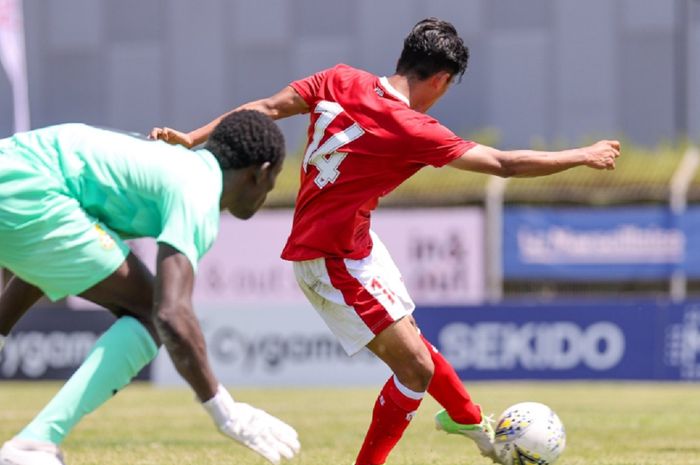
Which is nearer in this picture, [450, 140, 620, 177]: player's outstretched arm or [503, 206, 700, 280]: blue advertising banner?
[450, 140, 620, 177]: player's outstretched arm

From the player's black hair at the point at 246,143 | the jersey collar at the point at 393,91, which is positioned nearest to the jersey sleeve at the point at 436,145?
the jersey collar at the point at 393,91

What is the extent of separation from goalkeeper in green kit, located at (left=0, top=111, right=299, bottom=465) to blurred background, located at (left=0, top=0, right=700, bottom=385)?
12811 mm

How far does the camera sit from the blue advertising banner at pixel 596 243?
2327 cm

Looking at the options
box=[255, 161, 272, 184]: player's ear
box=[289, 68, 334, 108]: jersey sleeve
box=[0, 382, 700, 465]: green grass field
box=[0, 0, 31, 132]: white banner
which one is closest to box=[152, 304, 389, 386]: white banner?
box=[0, 382, 700, 465]: green grass field

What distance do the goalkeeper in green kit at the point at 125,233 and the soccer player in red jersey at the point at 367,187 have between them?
1118 millimetres

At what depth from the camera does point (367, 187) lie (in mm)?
7535

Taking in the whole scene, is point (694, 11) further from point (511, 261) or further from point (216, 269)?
point (216, 269)

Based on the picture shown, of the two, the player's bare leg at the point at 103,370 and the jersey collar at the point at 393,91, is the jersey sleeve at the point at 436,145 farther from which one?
the player's bare leg at the point at 103,370

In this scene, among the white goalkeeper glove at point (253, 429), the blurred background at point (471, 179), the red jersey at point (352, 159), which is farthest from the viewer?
the blurred background at point (471, 179)

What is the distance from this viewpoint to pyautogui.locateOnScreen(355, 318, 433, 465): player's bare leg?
7.56 m

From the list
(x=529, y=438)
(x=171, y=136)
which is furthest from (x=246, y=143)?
(x=529, y=438)

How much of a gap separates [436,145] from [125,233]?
5.73ft

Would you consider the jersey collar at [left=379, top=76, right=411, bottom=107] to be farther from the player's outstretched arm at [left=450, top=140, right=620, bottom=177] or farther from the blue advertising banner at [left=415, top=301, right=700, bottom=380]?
the blue advertising banner at [left=415, top=301, right=700, bottom=380]

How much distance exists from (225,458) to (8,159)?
3.67 metres
